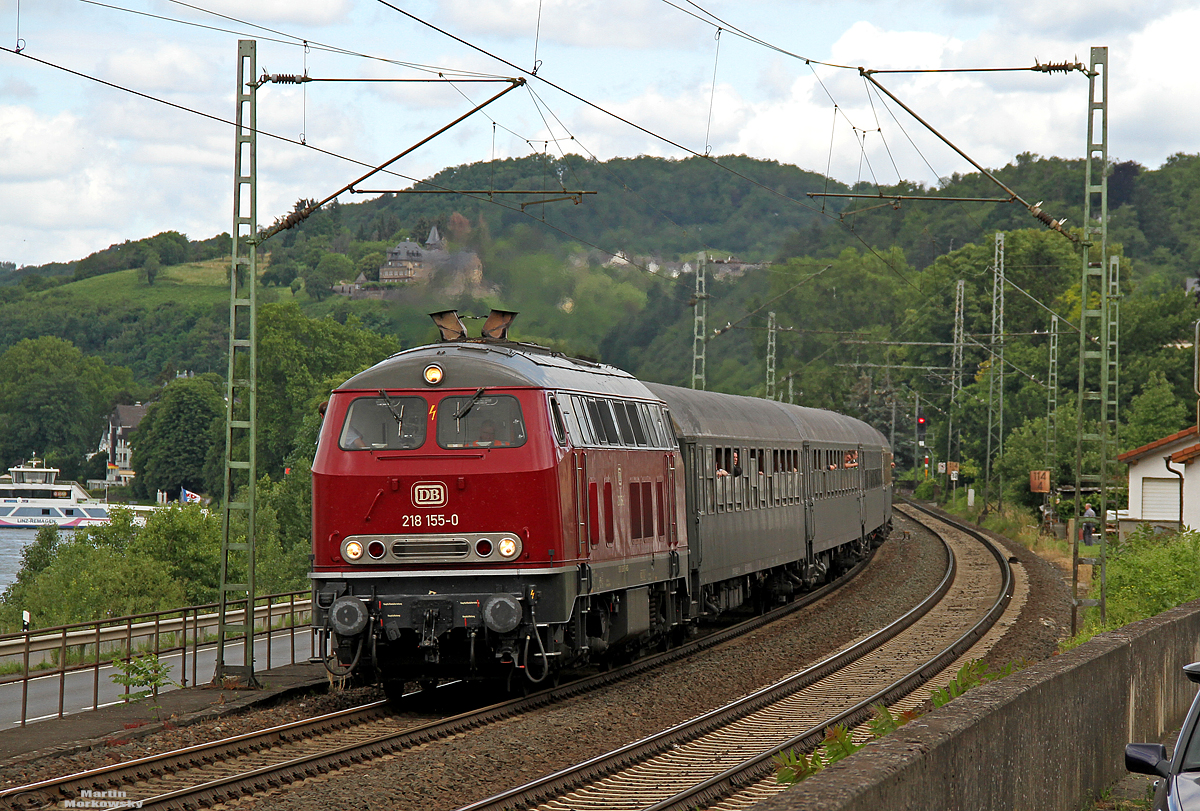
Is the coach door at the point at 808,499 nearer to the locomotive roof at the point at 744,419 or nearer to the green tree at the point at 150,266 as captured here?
the locomotive roof at the point at 744,419

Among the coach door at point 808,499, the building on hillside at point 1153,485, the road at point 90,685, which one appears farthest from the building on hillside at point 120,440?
the coach door at point 808,499

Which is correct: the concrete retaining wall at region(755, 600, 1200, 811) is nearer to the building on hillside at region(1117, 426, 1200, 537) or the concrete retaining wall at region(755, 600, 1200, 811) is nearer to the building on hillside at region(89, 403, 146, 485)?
the building on hillside at region(1117, 426, 1200, 537)

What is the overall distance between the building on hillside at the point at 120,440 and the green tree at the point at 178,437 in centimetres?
591

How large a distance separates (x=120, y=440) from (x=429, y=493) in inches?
4128

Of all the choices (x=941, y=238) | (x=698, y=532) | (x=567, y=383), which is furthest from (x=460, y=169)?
(x=941, y=238)

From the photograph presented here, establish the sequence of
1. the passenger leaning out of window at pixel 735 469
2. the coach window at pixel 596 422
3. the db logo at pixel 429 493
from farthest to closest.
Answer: the passenger leaning out of window at pixel 735 469, the coach window at pixel 596 422, the db logo at pixel 429 493

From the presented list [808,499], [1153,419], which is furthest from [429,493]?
[1153,419]

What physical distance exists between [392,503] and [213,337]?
11018cm

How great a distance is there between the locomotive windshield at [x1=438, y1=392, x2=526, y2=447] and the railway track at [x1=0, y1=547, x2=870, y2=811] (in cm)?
265

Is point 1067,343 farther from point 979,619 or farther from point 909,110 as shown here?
point 909,110

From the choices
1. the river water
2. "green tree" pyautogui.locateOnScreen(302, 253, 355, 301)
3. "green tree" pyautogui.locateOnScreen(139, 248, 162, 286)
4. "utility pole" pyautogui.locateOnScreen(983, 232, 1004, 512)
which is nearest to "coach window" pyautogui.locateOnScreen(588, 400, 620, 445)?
"green tree" pyautogui.locateOnScreen(302, 253, 355, 301)

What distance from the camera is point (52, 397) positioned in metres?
111

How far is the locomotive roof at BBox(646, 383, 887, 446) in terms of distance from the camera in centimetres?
1953

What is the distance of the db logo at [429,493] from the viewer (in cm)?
1338
